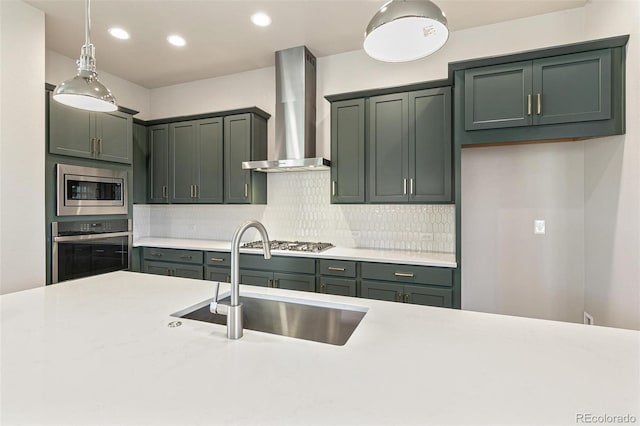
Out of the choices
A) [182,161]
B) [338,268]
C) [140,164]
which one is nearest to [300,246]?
[338,268]

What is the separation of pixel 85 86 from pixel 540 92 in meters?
2.85

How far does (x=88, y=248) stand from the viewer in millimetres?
3184

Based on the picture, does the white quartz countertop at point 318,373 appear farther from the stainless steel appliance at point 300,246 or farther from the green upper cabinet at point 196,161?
the green upper cabinet at point 196,161

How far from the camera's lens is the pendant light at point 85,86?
155cm

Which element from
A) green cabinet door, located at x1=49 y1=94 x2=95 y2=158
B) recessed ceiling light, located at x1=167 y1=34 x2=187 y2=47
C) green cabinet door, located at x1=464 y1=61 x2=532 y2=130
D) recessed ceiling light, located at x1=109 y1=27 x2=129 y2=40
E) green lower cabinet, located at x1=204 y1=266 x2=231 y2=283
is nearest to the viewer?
green cabinet door, located at x1=464 y1=61 x2=532 y2=130

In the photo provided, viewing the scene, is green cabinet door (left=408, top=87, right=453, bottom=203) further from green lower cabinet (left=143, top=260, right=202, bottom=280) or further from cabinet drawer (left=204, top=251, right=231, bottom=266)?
green lower cabinet (left=143, top=260, right=202, bottom=280)

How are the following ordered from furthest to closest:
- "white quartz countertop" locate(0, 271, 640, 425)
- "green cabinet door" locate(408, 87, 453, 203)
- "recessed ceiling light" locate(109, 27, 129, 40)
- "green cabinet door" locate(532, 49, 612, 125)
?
"recessed ceiling light" locate(109, 27, 129, 40) → "green cabinet door" locate(408, 87, 453, 203) → "green cabinet door" locate(532, 49, 612, 125) → "white quartz countertop" locate(0, 271, 640, 425)

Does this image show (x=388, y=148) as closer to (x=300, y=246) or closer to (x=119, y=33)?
(x=300, y=246)

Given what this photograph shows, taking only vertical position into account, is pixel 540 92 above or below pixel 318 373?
above

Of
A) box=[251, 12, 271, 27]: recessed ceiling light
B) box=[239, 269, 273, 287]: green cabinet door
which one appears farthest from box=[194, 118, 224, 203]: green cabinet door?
box=[251, 12, 271, 27]: recessed ceiling light

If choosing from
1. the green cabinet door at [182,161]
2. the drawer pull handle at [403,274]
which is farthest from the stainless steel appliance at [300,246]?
the green cabinet door at [182,161]

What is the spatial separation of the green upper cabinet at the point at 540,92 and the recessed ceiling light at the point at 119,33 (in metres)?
3.16

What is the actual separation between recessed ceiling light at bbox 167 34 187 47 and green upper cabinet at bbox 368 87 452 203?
202 centimetres

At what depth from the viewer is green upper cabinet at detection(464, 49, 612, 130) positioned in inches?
84.4
